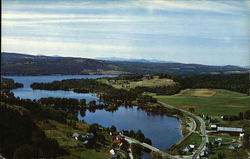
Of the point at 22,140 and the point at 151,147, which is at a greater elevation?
the point at 22,140

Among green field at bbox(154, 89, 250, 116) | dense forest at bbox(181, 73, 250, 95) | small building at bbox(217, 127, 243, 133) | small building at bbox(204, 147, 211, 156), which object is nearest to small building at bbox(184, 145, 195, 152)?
small building at bbox(204, 147, 211, 156)

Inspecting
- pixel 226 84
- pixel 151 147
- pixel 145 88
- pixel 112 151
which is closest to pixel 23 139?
pixel 112 151

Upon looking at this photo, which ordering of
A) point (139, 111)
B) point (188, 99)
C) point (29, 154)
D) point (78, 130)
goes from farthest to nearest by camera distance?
point (188, 99), point (139, 111), point (78, 130), point (29, 154)

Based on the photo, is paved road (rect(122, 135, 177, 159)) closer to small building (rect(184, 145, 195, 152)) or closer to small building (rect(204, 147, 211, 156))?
small building (rect(184, 145, 195, 152))

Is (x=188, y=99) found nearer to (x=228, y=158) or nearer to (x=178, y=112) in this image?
(x=178, y=112)

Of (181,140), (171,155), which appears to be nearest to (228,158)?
(171,155)

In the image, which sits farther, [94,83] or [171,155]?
[94,83]

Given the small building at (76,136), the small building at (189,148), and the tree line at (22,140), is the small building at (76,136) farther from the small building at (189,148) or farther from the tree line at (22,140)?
the small building at (189,148)

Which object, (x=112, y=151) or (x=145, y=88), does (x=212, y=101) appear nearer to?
(x=145, y=88)
